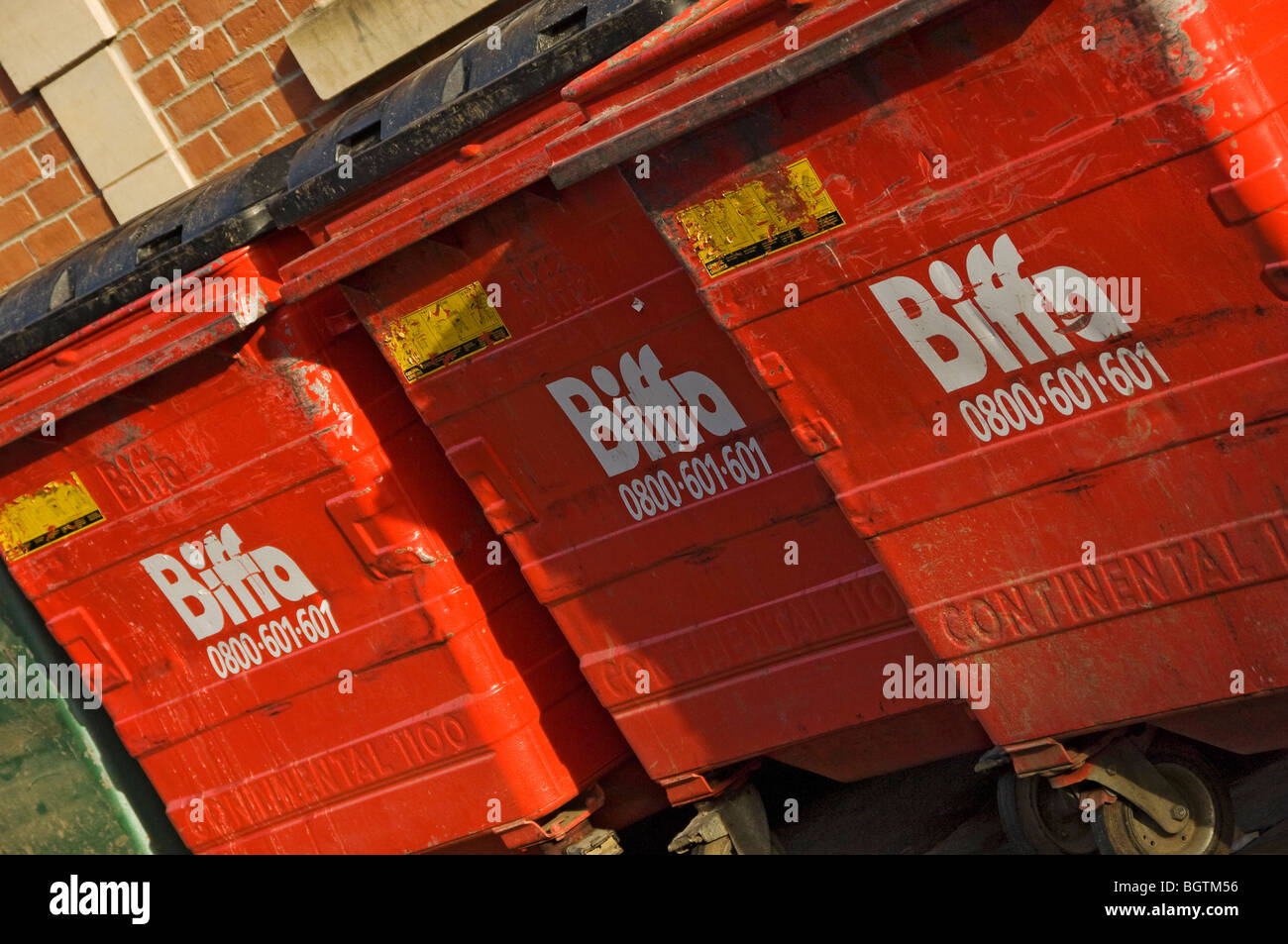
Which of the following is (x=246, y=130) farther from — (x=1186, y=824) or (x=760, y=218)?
(x=1186, y=824)

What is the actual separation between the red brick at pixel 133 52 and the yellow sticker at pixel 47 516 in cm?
238

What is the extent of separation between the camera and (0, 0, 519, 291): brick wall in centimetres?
602

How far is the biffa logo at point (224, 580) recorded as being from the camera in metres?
4.59

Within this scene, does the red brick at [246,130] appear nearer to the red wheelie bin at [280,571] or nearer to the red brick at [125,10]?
the red brick at [125,10]

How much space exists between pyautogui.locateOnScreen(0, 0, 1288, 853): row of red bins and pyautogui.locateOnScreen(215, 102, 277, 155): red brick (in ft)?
6.07

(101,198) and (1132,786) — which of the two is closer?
(1132,786)

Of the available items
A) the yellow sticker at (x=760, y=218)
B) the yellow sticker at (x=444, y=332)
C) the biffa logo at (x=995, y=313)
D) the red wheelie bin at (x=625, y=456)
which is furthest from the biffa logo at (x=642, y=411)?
the biffa logo at (x=995, y=313)

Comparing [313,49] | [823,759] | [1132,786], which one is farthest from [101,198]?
[1132,786]

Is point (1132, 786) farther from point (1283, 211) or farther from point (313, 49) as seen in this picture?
point (313, 49)

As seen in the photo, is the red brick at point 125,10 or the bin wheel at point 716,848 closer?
the bin wheel at point 716,848

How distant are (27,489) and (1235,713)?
12.0 feet

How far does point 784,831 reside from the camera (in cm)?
525

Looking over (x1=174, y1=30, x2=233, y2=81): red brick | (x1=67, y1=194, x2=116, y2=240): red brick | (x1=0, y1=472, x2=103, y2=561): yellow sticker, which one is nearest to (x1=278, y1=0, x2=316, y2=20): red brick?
(x1=174, y1=30, x2=233, y2=81): red brick

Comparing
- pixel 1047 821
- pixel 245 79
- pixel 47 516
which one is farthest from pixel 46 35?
pixel 1047 821
